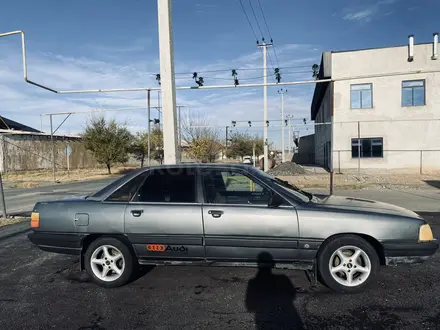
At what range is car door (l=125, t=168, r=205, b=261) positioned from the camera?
160 inches

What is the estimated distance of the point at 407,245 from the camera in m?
3.83

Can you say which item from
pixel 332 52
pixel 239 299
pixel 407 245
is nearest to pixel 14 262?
pixel 239 299

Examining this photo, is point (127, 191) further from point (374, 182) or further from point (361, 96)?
point (361, 96)

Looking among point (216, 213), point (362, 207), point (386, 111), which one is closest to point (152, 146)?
point (386, 111)

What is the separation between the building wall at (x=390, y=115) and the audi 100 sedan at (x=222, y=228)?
21.4 metres

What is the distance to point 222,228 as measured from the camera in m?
4.00

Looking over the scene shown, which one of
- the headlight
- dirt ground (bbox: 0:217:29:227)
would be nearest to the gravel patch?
dirt ground (bbox: 0:217:29:227)

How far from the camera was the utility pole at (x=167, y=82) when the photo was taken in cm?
898

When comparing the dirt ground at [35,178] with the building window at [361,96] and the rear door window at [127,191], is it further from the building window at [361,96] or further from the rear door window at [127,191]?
the building window at [361,96]

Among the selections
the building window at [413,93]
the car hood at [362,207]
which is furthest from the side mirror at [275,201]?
the building window at [413,93]

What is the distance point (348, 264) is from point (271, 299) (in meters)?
1.05

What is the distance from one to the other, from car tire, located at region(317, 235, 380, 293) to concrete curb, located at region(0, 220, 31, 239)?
6.80 metres

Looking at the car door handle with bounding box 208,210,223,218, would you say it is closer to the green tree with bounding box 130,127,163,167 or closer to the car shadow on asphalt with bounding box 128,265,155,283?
the car shadow on asphalt with bounding box 128,265,155,283

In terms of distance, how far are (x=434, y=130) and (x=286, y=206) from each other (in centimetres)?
2515
